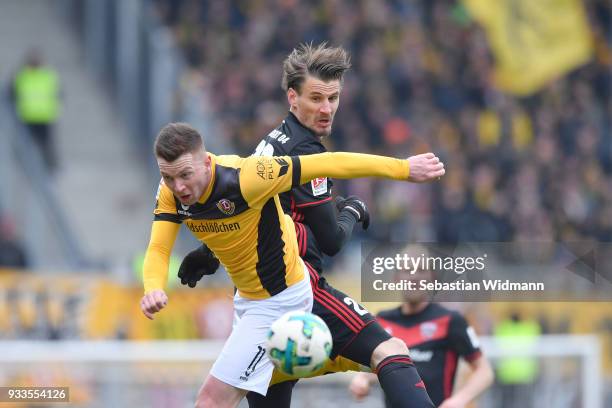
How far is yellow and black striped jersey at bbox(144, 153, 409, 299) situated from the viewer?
262 inches

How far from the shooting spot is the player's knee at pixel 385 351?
7.06 metres

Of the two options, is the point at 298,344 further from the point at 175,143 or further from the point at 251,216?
the point at 175,143

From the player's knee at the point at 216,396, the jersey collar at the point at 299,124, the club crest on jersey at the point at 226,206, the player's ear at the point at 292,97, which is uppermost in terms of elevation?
the player's ear at the point at 292,97

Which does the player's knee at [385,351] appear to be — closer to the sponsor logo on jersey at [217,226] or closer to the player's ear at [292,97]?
the sponsor logo on jersey at [217,226]

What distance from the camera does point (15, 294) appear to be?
1363cm

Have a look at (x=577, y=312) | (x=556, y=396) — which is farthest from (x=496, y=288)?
(x=577, y=312)

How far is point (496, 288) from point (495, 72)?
1204cm

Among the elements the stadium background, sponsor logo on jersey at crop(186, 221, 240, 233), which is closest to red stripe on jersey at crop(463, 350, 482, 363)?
sponsor logo on jersey at crop(186, 221, 240, 233)

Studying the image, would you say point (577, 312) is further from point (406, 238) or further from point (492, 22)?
point (492, 22)

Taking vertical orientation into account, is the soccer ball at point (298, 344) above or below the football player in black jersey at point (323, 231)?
below

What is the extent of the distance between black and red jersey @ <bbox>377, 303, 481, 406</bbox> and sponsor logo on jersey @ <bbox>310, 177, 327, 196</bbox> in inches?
64.0

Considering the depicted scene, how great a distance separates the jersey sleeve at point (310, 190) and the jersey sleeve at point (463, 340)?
1715 millimetres

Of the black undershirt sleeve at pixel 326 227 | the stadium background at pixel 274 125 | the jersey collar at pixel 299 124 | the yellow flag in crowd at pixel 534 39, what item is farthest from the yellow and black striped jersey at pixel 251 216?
the yellow flag in crowd at pixel 534 39

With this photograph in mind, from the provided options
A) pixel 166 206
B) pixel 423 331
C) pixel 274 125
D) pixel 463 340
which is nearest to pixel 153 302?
pixel 166 206
